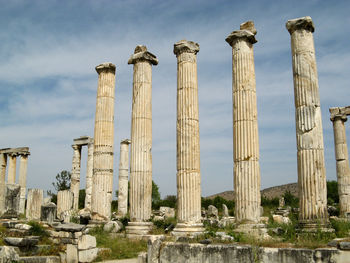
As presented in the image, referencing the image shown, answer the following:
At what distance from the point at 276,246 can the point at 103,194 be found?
1182 cm

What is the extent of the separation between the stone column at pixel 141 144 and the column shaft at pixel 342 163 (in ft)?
52.9

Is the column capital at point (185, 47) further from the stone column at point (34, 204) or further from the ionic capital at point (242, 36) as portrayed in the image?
the stone column at point (34, 204)

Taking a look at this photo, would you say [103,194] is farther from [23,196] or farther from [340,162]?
[23,196]

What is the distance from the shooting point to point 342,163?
2662 centimetres

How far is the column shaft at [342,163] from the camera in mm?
26047

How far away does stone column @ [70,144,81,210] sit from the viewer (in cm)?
3190

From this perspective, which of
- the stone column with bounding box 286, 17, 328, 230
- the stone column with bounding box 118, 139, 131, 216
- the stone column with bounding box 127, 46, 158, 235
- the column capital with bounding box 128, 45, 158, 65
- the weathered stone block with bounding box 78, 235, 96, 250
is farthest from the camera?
the stone column with bounding box 118, 139, 131, 216

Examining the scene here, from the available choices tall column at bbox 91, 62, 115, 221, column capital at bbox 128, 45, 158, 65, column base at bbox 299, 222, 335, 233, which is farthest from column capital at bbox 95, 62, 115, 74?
column base at bbox 299, 222, 335, 233

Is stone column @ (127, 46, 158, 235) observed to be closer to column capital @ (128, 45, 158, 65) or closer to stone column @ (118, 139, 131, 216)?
column capital @ (128, 45, 158, 65)

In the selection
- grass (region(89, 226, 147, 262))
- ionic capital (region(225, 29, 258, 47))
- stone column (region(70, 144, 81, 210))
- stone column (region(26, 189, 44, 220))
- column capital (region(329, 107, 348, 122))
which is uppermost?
ionic capital (region(225, 29, 258, 47))

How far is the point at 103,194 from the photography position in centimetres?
1928

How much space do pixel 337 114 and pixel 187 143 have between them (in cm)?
1634

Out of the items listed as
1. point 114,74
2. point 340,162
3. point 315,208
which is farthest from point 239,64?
point 340,162

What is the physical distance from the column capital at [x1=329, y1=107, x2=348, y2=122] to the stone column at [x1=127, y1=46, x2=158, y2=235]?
1582 centimetres
